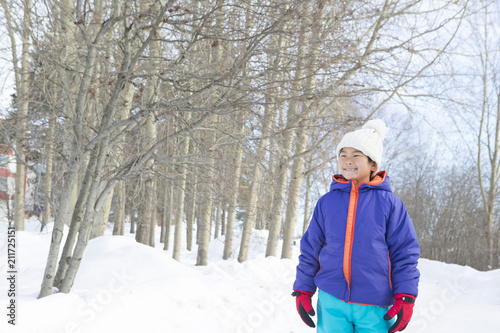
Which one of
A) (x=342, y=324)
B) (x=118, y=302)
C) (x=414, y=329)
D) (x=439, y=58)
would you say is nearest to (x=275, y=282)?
(x=414, y=329)

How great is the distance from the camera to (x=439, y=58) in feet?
30.8

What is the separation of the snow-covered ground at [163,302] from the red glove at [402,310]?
254 cm

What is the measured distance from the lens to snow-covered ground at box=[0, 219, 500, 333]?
385 cm

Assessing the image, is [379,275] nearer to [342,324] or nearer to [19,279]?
[342,324]

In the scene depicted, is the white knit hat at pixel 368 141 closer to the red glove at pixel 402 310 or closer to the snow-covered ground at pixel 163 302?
the red glove at pixel 402 310

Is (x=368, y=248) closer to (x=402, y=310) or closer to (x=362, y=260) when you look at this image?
(x=362, y=260)

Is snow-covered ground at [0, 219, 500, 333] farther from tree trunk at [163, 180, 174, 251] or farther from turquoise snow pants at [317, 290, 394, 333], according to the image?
turquoise snow pants at [317, 290, 394, 333]

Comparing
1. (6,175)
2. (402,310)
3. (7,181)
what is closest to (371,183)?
(402,310)

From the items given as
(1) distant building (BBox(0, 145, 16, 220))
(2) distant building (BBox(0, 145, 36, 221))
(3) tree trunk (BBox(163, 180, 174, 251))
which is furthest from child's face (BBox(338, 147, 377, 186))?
(1) distant building (BBox(0, 145, 16, 220))

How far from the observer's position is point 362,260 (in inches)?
90.5

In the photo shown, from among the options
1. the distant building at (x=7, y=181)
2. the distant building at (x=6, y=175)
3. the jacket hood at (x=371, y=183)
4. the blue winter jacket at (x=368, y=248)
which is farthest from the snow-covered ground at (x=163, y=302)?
the jacket hood at (x=371, y=183)

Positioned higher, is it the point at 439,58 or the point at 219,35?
the point at 439,58

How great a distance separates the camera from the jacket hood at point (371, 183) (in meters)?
2.42

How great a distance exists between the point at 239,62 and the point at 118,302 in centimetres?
278
